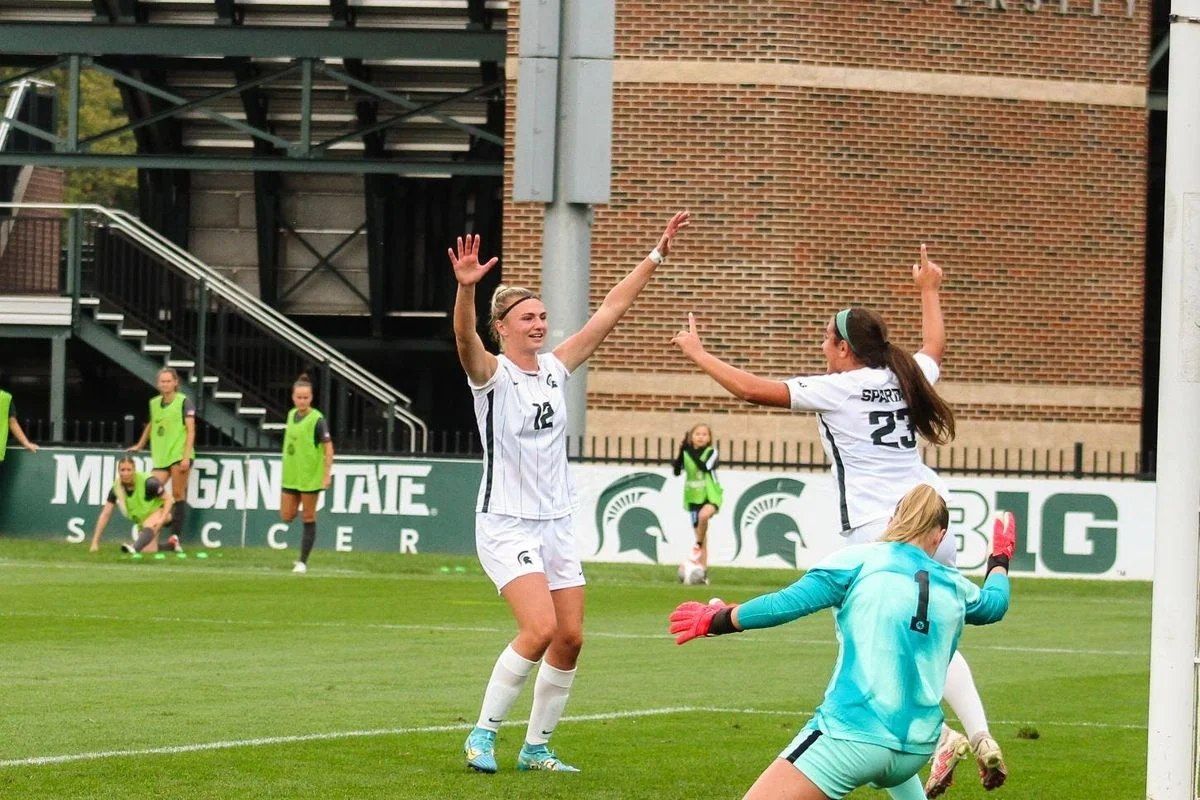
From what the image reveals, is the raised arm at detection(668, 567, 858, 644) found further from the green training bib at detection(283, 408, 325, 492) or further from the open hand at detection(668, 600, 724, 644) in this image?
the green training bib at detection(283, 408, 325, 492)

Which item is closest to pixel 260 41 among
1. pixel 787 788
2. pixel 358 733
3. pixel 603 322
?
pixel 358 733

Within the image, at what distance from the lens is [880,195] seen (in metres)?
26.3

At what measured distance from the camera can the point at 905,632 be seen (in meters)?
5.59

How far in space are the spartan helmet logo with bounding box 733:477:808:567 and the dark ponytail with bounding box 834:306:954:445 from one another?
48.0ft

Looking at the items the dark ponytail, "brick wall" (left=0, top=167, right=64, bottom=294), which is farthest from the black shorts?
the dark ponytail

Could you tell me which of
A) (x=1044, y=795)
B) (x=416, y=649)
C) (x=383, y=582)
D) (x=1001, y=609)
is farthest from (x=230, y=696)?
(x=383, y=582)

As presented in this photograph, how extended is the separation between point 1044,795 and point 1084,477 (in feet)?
51.4

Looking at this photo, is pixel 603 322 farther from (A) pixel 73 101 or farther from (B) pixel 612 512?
(A) pixel 73 101

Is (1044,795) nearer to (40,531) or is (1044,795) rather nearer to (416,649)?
(416,649)

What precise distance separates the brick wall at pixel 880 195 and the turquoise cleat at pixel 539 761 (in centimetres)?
1791

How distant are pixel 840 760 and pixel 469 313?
9.57ft

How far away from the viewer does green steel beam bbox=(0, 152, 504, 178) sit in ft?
91.9

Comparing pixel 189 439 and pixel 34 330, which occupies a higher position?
pixel 34 330

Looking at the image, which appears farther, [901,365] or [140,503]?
[140,503]
